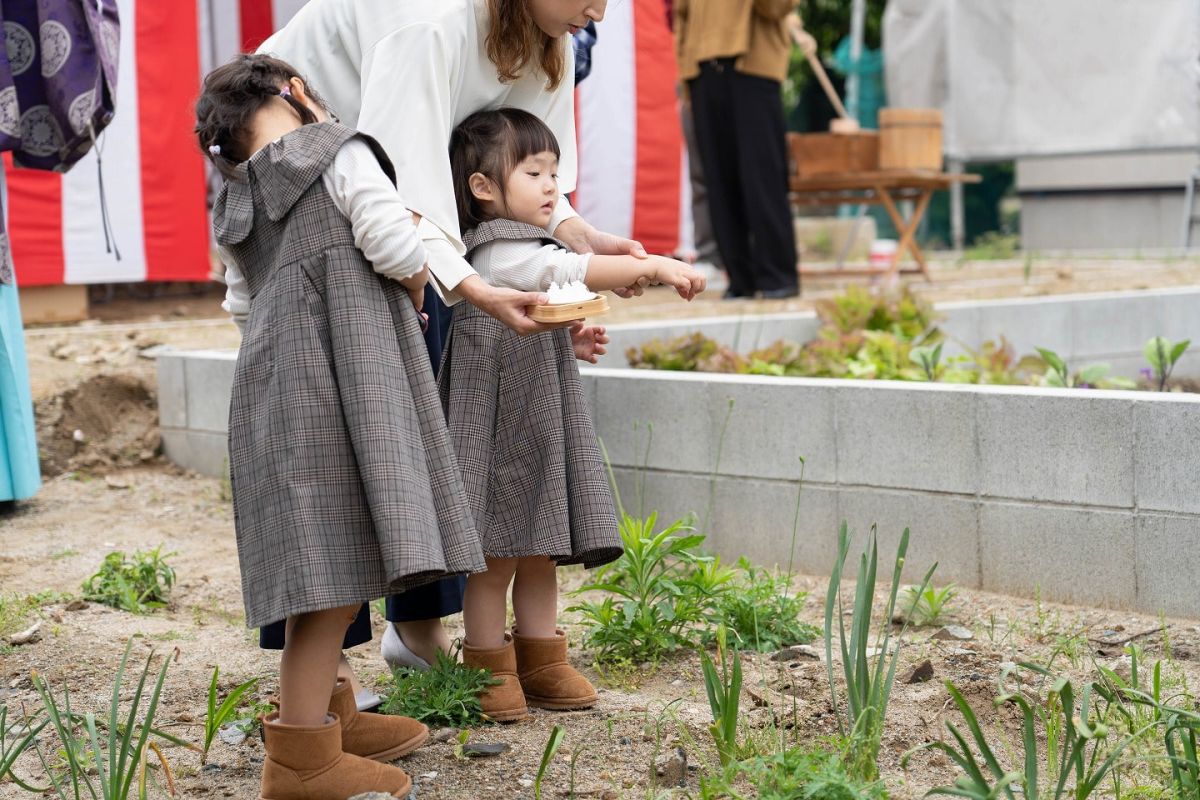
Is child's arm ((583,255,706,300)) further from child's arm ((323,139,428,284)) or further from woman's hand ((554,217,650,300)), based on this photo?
child's arm ((323,139,428,284))

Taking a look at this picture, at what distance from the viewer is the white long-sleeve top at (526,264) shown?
7.59 feet

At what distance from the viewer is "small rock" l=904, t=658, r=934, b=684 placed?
2586mm

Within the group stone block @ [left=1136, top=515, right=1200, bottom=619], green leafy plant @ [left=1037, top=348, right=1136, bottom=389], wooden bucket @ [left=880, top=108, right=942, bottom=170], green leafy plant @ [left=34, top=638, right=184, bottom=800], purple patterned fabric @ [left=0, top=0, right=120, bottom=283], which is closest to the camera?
green leafy plant @ [left=34, top=638, right=184, bottom=800]

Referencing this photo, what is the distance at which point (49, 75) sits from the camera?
388 centimetres

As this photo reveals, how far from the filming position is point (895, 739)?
228 centimetres

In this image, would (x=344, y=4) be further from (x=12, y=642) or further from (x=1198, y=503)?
(x=1198, y=503)

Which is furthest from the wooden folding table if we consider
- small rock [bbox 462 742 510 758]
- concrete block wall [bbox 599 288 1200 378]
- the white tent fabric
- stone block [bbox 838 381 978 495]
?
small rock [bbox 462 742 510 758]

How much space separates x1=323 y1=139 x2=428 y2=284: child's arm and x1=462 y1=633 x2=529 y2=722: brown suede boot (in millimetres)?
763

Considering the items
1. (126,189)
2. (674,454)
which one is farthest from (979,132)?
(674,454)

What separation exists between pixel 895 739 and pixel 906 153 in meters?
5.75

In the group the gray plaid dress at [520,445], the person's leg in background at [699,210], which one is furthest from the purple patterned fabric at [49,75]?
Answer: the person's leg in background at [699,210]

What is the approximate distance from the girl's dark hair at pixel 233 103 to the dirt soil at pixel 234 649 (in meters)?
1.00

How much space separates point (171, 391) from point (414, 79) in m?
2.93

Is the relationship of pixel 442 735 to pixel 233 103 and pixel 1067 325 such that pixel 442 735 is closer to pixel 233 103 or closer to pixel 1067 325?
pixel 233 103
